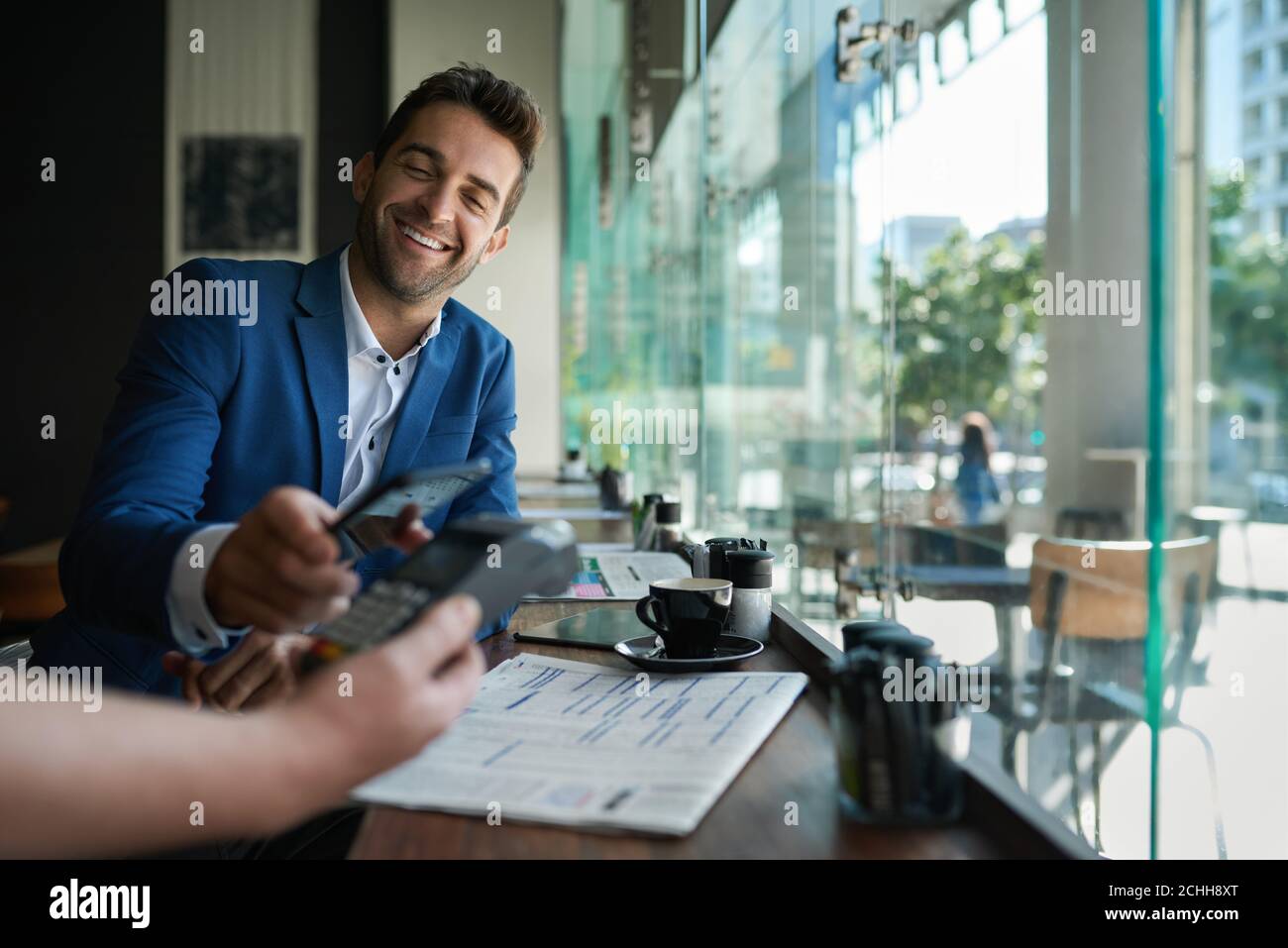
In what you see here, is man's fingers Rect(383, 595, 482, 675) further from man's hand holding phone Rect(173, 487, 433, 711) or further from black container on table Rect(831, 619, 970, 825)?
black container on table Rect(831, 619, 970, 825)

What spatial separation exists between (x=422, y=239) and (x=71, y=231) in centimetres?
618

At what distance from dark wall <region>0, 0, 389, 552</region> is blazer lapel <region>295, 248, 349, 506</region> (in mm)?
5364

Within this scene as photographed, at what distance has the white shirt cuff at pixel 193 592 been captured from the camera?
3.49 feet

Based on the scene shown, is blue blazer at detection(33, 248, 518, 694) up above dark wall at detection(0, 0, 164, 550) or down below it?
below

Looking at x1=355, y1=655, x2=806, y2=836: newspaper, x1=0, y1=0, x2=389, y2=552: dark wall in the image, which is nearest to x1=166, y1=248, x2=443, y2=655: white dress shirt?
x1=355, y1=655, x2=806, y2=836: newspaper

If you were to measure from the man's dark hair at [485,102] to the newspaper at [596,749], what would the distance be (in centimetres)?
114

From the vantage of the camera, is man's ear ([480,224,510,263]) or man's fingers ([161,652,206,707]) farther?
man's ear ([480,224,510,263])

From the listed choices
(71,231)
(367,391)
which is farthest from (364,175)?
(71,231)

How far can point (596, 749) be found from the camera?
36.4 inches

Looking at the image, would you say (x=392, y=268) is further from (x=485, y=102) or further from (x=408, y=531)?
(x=408, y=531)

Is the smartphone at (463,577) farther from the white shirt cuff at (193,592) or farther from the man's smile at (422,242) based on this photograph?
the man's smile at (422,242)

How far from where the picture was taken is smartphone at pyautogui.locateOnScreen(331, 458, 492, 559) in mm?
841

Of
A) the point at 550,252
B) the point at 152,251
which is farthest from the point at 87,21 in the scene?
the point at 550,252

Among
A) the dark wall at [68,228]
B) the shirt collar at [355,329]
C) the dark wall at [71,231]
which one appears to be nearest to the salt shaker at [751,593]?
the shirt collar at [355,329]
